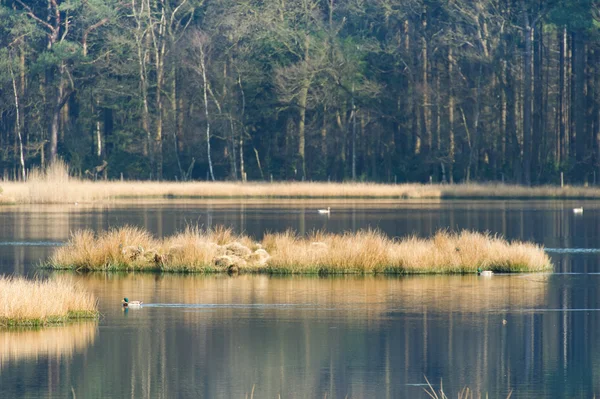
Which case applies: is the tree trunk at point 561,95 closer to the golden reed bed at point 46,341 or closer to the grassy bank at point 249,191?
the grassy bank at point 249,191

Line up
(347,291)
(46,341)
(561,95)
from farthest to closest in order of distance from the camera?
(561,95) < (347,291) < (46,341)

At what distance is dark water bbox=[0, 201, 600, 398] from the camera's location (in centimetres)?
1422

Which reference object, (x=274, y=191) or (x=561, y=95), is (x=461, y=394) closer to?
(x=274, y=191)

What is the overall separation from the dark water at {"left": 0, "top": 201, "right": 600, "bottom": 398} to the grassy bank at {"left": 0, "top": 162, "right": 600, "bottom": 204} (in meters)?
28.6

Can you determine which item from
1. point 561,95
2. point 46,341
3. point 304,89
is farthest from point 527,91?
point 46,341

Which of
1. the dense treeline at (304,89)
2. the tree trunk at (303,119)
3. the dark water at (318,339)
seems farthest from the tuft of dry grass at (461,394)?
the tree trunk at (303,119)

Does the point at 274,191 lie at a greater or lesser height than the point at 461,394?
greater

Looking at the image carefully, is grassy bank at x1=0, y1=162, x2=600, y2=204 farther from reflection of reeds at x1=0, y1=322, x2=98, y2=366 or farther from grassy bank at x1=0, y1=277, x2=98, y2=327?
reflection of reeds at x1=0, y1=322, x2=98, y2=366

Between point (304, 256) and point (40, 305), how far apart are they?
9.44 metres

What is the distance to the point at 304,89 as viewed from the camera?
72062mm

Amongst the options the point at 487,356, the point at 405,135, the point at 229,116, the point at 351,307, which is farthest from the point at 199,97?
the point at 487,356

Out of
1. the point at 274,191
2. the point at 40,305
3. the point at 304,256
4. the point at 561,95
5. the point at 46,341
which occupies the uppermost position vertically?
the point at 561,95

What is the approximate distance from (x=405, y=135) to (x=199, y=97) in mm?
13525

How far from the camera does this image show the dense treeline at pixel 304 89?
68562 mm
